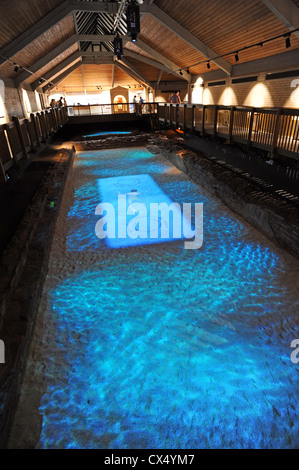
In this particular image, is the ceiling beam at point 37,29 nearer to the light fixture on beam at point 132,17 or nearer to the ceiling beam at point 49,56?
the ceiling beam at point 49,56

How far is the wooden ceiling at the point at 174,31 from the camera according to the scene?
36.4ft

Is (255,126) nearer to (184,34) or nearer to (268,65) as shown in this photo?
(268,65)

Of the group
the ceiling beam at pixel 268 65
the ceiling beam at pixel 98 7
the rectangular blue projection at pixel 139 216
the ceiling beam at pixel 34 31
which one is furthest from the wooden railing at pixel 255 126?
the ceiling beam at pixel 34 31

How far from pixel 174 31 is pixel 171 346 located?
1800 centimetres

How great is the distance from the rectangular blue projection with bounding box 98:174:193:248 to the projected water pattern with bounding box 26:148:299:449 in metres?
0.53

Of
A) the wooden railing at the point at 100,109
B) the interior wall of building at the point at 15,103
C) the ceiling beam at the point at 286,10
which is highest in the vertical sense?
the ceiling beam at the point at 286,10

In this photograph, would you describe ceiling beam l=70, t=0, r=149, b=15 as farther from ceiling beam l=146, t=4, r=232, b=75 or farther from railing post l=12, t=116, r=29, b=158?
railing post l=12, t=116, r=29, b=158

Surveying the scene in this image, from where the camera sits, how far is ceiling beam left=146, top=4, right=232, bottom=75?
49.1ft

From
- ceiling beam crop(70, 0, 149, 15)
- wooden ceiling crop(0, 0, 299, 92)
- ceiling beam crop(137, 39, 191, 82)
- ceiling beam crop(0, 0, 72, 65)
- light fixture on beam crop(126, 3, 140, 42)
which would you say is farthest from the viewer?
ceiling beam crop(137, 39, 191, 82)

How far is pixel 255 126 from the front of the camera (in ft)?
29.0

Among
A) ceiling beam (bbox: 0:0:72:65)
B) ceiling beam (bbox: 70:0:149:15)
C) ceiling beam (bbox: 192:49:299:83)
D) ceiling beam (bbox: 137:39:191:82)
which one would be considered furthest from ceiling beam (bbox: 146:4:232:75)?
ceiling beam (bbox: 137:39:191:82)
